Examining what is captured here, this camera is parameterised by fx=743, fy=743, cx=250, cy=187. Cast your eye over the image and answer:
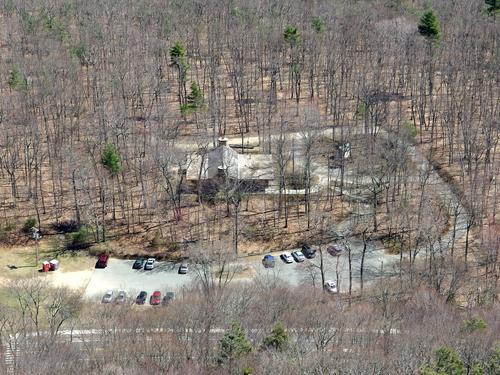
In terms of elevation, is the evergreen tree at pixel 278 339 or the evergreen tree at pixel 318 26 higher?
the evergreen tree at pixel 318 26

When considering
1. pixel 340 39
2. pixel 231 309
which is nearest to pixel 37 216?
pixel 231 309

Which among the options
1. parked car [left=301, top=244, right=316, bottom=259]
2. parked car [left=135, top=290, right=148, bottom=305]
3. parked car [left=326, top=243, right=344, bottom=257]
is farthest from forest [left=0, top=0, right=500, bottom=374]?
parked car [left=135, top=290, right=148, bottom=305]

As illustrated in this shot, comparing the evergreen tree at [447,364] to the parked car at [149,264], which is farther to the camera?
the parked car at [149,264]

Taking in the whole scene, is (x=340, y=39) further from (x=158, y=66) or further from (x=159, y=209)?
(x=159, y=209)

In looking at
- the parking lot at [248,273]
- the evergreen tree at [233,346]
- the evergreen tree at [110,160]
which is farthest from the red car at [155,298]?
the evergreen tree at [110,160]

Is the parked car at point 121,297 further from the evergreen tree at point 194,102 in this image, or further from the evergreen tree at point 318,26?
the evergreen tree at point 318,26

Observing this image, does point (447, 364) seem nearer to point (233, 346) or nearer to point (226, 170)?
point (233, 346)

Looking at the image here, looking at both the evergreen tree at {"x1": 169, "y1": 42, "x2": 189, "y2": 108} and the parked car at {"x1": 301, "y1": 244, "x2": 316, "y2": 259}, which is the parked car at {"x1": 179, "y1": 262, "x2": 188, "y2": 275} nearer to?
the parked car at {"x1": 301, "y1": 244, "x2": 316, "y2": 259}

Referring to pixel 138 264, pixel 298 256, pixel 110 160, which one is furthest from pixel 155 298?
pixel 110 160
